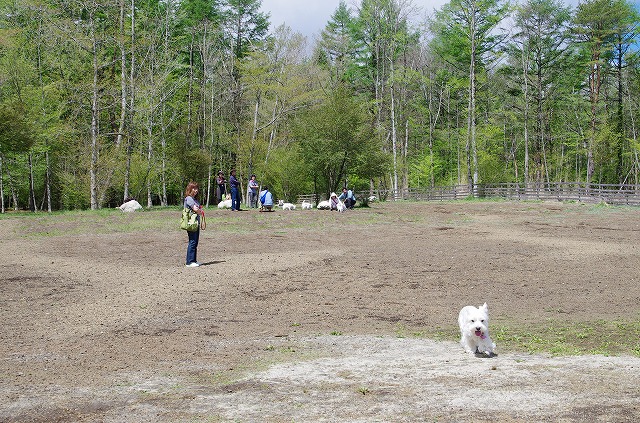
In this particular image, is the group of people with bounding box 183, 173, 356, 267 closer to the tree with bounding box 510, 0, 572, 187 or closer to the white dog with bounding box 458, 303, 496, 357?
the white dog with bounding box 458, 303, 496, 357

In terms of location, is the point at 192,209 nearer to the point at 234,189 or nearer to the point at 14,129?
the point at 234,189

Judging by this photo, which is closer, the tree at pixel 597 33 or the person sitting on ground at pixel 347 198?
the person sitting on ground at pixel 347 198

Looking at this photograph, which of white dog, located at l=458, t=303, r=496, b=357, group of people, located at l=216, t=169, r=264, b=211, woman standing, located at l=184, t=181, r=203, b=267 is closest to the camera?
white dog, located at l=458, t=303, r=496, b=357

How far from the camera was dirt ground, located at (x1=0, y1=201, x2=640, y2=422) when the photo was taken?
16.7 ft

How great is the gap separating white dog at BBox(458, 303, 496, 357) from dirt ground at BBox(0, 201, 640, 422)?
0.57 feet

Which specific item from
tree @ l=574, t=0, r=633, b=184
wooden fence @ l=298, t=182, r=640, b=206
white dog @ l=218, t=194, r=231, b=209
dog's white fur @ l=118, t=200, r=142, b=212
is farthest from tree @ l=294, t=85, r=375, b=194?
tree @ l=574, t=0, r=633, b=184

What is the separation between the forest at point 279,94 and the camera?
3584 cm

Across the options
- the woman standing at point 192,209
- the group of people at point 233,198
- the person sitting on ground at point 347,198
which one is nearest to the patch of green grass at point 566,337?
the woman standing at point 192,209

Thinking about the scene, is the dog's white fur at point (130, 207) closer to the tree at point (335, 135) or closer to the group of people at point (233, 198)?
the group of people at point (233, 198)

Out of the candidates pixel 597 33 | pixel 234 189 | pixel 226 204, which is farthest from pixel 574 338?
pixel 597 33

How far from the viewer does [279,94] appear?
42469 millimetres

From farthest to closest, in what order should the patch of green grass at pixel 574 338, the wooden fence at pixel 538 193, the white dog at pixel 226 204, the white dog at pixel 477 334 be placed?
the wooden fence at pixel 538 193
the white dog at pixel 226 204
the patch of green grass at pixel 574 338
the white dog at pixel 477 334

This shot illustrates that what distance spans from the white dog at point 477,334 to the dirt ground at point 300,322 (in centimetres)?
17

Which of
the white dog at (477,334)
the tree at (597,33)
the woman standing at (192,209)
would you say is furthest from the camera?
the tree at (597,33)
